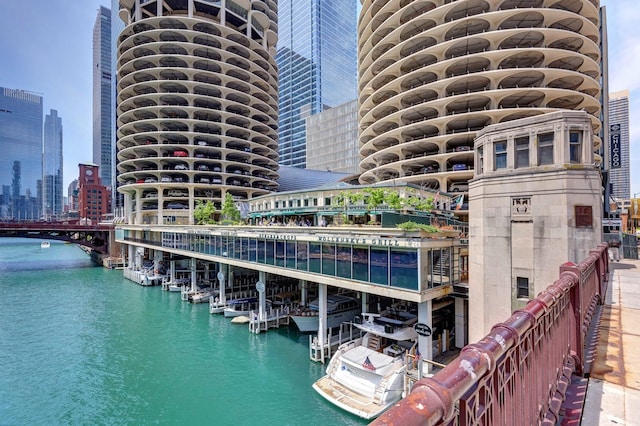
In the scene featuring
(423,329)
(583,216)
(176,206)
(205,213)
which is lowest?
(423,329)

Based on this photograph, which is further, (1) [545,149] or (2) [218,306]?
(2) [218,306]

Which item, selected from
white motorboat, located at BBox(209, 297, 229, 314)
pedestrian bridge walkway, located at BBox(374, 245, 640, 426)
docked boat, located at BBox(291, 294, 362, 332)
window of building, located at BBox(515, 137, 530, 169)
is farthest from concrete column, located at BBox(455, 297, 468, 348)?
white motorboat, located at BBox(209, 297, 229, 314)

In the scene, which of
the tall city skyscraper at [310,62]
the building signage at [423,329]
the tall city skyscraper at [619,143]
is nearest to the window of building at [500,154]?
the building signage at [423,329]

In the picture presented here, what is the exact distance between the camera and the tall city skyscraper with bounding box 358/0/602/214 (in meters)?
46.2

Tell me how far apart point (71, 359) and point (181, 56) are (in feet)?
227

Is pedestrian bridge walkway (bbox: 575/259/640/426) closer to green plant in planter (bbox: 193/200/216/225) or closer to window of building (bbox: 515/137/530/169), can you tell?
window of building (bbox: 515/137/530/169)

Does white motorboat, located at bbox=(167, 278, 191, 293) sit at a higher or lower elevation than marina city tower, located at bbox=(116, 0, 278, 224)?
lower

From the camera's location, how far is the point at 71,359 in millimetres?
27422

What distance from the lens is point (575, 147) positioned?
17.2 meters

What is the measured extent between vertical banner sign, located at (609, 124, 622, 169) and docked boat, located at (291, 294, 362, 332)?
71.7 metres

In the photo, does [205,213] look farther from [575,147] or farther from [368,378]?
[575,147]

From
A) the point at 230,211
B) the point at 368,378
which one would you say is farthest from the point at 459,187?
the point at 230,211

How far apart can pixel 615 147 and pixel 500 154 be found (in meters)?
75.0

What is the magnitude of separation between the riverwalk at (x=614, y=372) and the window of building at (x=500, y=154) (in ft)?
34.3
